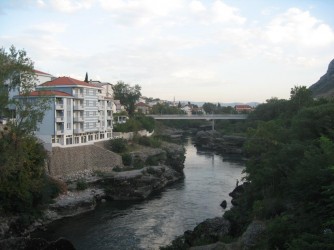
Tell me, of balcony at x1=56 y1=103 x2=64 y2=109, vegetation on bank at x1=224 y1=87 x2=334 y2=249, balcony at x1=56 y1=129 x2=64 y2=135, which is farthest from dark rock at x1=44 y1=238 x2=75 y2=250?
balcony at x1=56 y1=103 x2=64 y2=109

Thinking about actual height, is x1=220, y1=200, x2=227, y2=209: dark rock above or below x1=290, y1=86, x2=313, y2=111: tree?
below

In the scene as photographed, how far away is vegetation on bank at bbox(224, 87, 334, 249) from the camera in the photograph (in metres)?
13.3

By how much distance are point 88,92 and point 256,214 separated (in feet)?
91.2

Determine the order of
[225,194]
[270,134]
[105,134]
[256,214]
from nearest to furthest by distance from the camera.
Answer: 1. [256,214]
2. [270,134]
3. [225,194]
4. [105,134]

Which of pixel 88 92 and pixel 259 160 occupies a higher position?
pixel 88 92

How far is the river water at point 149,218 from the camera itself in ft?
83.5

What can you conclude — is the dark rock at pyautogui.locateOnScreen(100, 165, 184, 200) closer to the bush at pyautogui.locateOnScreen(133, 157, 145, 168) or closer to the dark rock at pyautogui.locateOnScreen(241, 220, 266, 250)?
the bush at pyautogui.locateOnScreen(133, 157, 145, 168)

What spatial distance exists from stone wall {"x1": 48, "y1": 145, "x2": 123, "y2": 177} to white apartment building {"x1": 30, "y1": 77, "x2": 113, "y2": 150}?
925mm

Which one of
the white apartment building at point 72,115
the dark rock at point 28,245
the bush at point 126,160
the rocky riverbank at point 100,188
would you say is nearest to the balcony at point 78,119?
the white apartment building at point 72,115

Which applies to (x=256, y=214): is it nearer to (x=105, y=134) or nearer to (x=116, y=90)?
(x=105, y=134)

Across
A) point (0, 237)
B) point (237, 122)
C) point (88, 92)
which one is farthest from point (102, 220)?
point (237, 122)

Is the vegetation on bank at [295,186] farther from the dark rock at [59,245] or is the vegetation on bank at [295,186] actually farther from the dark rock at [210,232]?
the dark rock at [59,245]

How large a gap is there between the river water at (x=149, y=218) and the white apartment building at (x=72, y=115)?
9.08m

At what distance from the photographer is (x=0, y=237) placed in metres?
24.6
